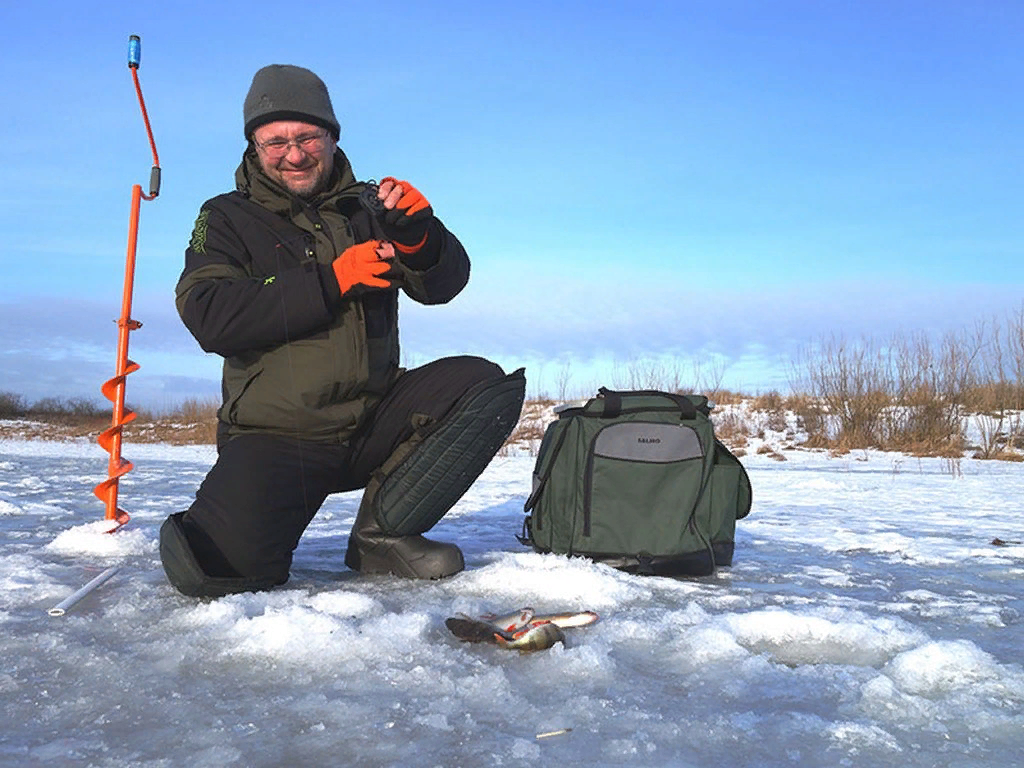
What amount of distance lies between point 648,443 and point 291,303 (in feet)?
4.45

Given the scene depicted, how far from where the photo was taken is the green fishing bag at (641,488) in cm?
295

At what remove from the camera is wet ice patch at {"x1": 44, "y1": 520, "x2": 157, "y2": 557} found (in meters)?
3.17

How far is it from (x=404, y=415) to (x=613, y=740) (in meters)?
1.66

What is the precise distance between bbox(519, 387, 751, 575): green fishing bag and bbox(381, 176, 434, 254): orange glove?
91cm

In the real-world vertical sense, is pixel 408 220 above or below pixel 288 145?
below

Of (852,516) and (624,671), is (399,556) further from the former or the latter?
(852,516)

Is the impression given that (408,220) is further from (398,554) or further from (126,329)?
(126,329)

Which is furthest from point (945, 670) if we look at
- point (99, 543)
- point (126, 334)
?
point (126, 334)

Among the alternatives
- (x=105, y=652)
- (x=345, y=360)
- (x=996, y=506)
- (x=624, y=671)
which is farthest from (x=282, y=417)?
(x=996, y=506)

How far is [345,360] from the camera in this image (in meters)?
2.67

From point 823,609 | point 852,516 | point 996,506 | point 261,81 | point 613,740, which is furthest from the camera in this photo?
point 996,506

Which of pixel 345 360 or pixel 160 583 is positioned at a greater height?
pixel 345 360

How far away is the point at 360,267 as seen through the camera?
2.52m

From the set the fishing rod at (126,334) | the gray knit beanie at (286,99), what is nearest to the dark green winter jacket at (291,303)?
the gray knit beanie at (286,99)
